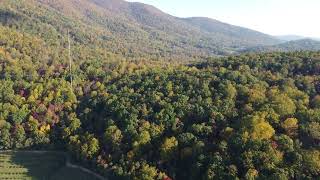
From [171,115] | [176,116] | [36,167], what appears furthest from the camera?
[171,115]

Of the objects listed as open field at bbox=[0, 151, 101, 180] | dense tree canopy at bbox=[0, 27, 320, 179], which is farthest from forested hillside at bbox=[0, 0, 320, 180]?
open field at bbox=[0, 151, 101, 180]

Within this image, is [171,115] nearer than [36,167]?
No

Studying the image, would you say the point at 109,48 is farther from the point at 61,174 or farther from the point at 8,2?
the point at 61,174

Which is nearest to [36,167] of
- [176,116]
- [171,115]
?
[171,115]

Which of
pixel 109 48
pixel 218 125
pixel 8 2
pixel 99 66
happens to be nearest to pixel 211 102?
pixel 218 125

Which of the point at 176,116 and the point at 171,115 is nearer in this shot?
the point at 176,116

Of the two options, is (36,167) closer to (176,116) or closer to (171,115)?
(171,115)

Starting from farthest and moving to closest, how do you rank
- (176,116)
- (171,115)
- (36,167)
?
(171,115) < (176,116) < (36,167)

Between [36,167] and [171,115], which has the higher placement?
[171,115]
